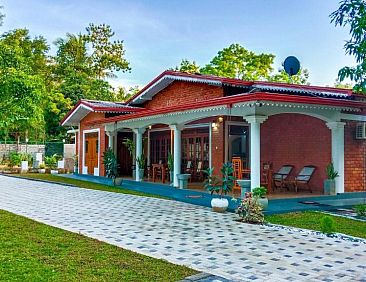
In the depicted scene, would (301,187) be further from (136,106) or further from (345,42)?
(136,106)

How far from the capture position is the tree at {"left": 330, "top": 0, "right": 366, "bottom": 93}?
7203 millimetres

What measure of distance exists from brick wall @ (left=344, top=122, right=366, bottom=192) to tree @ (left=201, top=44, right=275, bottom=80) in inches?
1034

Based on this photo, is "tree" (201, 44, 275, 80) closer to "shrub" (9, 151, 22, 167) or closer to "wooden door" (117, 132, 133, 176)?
"wooden door" (117, 132, 133, 176)

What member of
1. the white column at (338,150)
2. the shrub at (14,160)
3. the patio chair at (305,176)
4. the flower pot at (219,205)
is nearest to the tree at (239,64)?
the shrub at (14,160)

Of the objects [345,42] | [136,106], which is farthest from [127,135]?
[345,42]

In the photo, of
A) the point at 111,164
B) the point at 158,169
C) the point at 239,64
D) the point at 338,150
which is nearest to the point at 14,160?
the point at 111,164

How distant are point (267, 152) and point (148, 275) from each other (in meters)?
11.1

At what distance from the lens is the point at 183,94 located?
55.4 ft

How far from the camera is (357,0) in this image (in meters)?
7.27

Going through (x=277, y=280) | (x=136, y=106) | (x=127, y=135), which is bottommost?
(x=277, y=280)

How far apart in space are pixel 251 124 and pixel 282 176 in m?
3.64

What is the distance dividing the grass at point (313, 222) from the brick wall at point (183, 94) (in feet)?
20.1

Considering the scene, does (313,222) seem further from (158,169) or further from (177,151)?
(158,169)

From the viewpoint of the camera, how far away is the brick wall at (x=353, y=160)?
12.9 m
